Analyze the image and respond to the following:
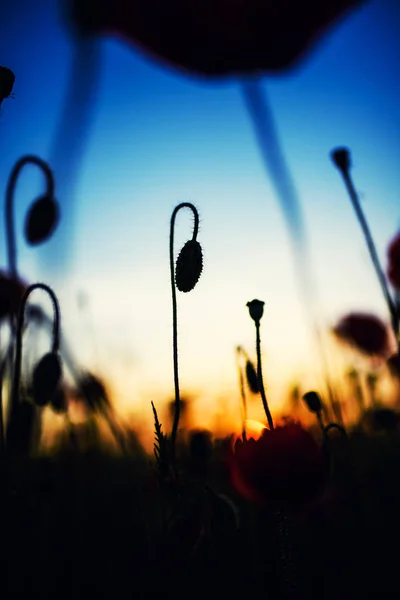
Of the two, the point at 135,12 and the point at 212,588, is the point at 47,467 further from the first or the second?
the point at 135,12

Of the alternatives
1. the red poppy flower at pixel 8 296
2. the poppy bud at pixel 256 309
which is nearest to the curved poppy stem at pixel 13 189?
the red poppy flower at pixel 8 296

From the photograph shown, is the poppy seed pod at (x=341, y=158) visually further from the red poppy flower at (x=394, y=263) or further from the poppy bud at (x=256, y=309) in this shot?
the poppy bud at (x=256, y=309)

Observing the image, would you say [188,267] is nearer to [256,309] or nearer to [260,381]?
[256,309]

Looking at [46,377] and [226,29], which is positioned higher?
[226,29]

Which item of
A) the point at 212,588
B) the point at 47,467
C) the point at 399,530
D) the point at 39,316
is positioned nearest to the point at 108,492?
the point at 47,467

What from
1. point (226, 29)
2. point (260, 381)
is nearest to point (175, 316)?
point (260, 381)

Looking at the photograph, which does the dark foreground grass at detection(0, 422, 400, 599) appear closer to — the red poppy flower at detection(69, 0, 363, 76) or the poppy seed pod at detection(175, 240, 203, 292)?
the poppy seed pod at detection(175, 240, 203, 292)

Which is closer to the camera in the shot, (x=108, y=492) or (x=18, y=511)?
(x=18, y=511)

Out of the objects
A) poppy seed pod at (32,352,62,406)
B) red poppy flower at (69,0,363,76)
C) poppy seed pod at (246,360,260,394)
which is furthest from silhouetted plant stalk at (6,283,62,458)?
red poppy flower at (69,0,363,76)
